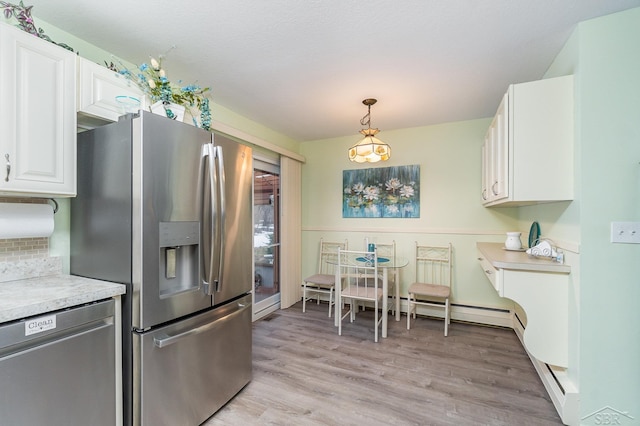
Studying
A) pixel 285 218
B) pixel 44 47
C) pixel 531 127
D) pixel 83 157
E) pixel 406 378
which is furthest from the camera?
pixel 285 218

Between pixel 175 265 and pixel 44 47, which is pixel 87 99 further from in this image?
pixel 175 265

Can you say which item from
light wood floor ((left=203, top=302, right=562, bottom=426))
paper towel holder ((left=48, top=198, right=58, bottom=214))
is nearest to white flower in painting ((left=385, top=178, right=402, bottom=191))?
light wood floor ((left=203, top=302, right=562, bottom=426))

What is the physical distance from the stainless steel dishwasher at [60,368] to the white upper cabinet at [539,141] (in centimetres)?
261

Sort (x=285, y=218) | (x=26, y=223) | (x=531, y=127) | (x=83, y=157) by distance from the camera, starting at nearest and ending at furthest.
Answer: (x=26, y=223) → (x=83, y=157) → (x=531, y=127) → (x=285, y=218)

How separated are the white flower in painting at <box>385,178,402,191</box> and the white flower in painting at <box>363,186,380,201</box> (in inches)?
6.1

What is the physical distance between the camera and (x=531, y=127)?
1.94m

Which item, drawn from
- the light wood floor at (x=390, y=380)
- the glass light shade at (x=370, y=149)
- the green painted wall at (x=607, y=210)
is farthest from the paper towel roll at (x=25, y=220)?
the green painted wall at (x=607, y=210)

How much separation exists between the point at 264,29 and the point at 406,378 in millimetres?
2747

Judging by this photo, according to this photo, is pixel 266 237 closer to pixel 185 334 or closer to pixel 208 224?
pixel 208 224

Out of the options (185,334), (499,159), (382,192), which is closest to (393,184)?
(382,192)

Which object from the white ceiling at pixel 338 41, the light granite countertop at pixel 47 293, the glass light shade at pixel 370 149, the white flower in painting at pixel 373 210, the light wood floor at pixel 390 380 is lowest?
the light wood floor at pixel 390 380

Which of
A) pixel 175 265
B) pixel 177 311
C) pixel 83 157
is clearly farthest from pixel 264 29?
pixel 177 311

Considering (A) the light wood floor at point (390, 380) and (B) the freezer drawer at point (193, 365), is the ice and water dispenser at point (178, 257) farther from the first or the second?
(A) the light wood floor at point (390, 380)

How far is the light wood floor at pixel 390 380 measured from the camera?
186 centimetres
